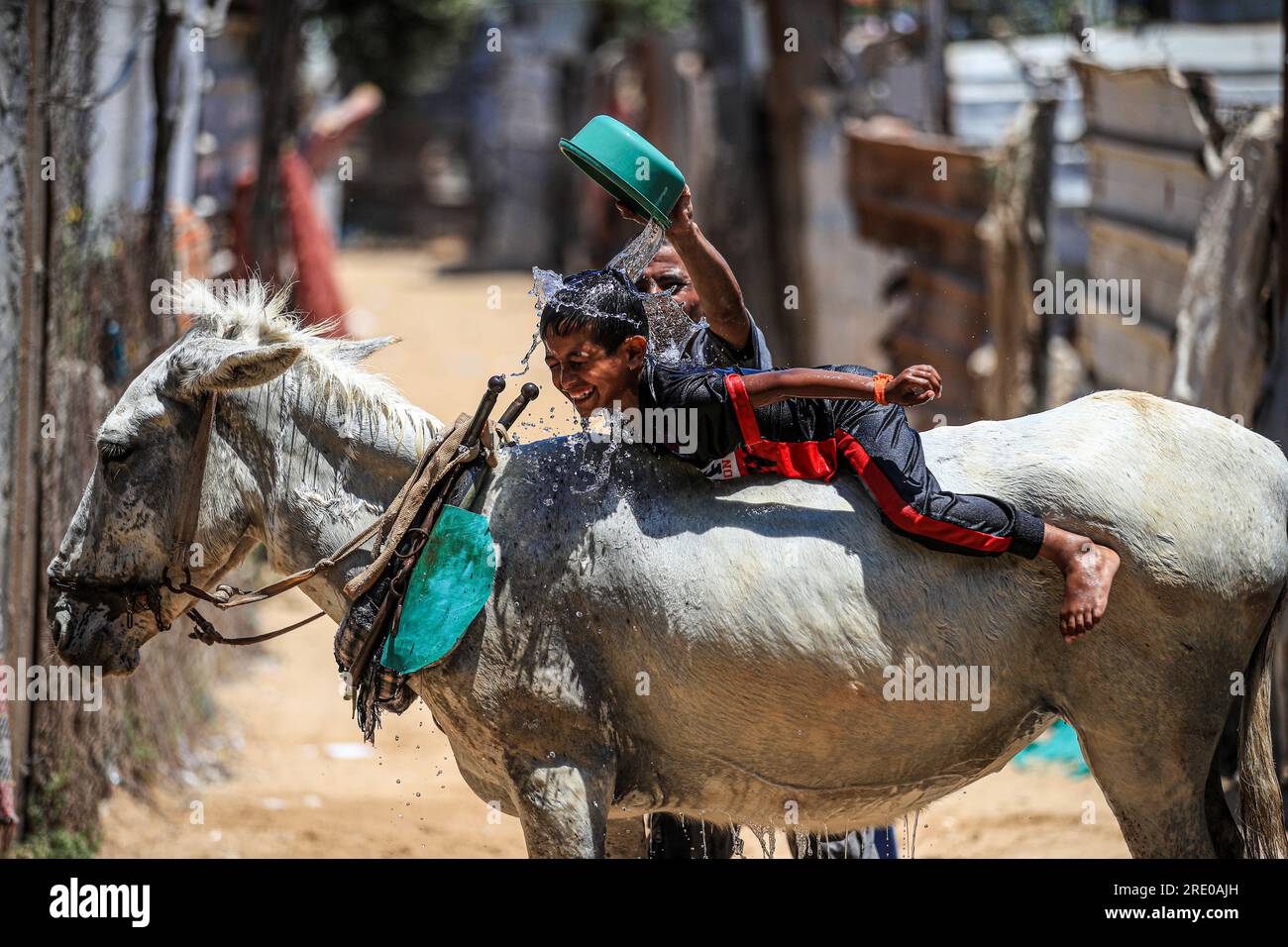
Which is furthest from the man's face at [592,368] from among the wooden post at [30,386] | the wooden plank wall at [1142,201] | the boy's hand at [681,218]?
the wooden plank wall at [1142,201]

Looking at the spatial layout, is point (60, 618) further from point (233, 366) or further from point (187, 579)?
point (233, 366)

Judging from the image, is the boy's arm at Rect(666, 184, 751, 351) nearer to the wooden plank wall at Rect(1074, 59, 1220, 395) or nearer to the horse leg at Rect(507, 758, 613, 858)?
the horse leg at Rect(507, 758, 613, 858)

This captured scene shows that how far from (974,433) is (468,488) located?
1195 mm

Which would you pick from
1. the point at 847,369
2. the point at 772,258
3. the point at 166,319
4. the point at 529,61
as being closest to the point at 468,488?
the point at 847,369

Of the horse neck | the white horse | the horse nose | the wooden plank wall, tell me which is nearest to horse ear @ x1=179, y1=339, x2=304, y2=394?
the white horse

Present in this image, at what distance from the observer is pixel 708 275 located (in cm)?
317

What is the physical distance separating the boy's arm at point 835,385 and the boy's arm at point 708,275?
0.30m

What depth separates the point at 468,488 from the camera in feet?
10.3

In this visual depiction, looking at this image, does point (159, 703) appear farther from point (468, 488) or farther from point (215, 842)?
point (468, 488)

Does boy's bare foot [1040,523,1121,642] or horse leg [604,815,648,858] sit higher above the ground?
boy's bare foot [1040,523,1121,642]

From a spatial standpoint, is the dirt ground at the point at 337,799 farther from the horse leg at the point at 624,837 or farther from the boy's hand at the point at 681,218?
the horse leg at the point at 624,837

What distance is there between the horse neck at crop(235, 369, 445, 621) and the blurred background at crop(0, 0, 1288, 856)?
2.64ft

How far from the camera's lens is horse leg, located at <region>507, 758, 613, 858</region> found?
3049mm

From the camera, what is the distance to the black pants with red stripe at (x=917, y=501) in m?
2.92
